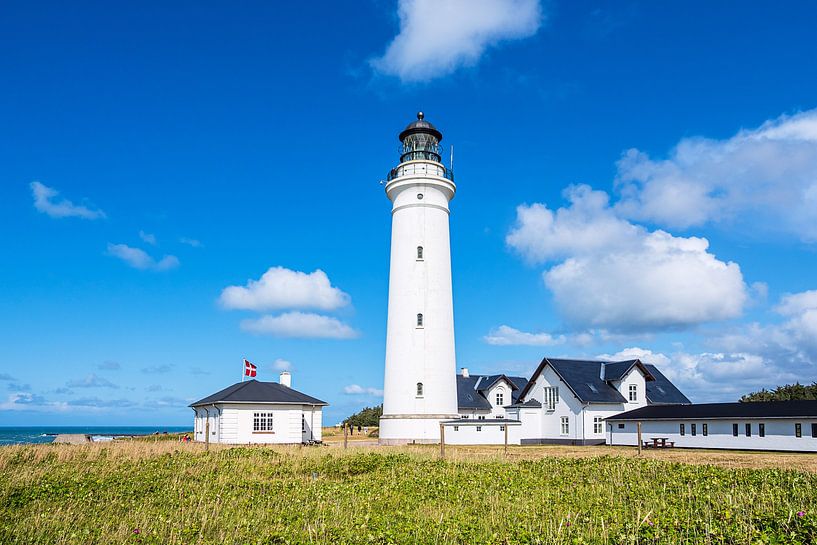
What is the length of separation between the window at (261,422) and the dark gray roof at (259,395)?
884 mm

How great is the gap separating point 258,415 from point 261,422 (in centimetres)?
40

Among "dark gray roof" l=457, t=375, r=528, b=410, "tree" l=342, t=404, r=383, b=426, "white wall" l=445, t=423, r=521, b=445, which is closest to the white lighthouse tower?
"white wall" l=445, t=423, r=521, b=445

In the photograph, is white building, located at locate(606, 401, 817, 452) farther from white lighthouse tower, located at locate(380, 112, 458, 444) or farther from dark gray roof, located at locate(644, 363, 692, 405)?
white lighthouse tower, located at locate(380, 112, 458, 444)

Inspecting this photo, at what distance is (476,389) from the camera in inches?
2125

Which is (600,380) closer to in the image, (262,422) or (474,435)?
(474,435)

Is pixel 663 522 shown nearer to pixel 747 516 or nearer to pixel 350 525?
pixel 747 516

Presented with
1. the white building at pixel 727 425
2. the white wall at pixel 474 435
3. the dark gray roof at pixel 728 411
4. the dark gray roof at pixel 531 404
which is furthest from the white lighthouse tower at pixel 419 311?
the dark gray roof at pixel 728 411

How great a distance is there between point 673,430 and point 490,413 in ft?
52.9

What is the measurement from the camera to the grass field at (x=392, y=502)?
10359 mm

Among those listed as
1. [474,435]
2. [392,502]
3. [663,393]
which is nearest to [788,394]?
[663,393]

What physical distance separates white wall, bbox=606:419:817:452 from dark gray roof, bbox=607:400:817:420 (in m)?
0.32

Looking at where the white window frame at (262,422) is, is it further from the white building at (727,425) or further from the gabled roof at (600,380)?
the white building at (727,425)

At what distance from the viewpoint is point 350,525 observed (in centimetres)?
1133

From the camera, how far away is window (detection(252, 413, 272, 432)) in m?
35.1
